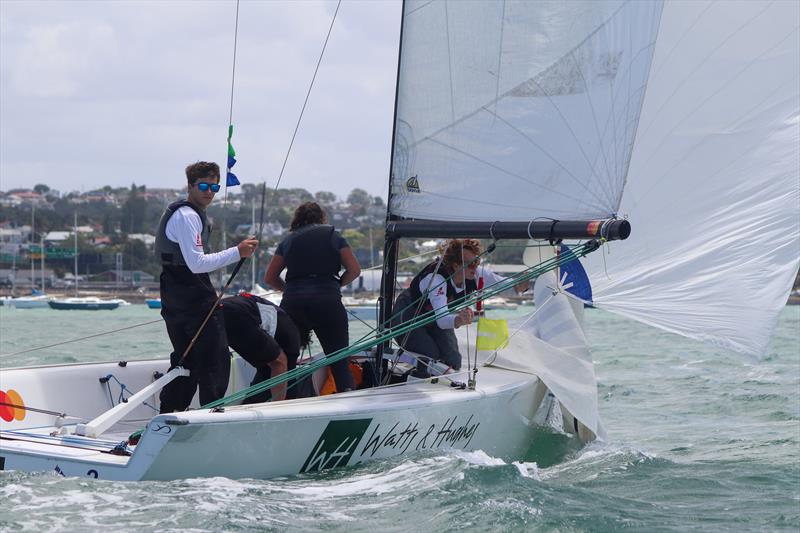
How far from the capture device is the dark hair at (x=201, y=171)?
521 cm

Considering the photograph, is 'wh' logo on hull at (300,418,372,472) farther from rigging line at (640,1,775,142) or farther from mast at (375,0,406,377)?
rigging line at (640,1,775,142)

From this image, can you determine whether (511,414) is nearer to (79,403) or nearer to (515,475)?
(515,475)

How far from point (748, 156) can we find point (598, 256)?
0.96 metres

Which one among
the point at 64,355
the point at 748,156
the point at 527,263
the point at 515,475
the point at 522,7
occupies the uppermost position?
the point at 522,7

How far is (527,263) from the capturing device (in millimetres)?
7062

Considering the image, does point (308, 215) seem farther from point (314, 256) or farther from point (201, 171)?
point (201, 171)

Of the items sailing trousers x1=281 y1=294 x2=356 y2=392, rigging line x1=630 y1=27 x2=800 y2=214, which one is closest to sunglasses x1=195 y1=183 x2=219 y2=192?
sailing trousers x1=281 y1=294 x2=356 y2=392

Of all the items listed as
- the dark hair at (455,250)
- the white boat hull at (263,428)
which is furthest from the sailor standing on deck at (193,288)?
the dark hair at (455,250)

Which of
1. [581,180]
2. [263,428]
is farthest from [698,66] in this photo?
Result: [263,428]

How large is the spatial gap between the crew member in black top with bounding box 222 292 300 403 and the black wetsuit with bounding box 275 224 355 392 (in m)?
0.12

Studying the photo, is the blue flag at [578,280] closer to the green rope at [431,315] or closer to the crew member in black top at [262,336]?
the green rope at [431,315]

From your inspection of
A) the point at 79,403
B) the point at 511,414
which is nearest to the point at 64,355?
A: the point at 79,403

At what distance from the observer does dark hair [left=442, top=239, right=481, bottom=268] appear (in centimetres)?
643

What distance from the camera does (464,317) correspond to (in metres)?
6.15
